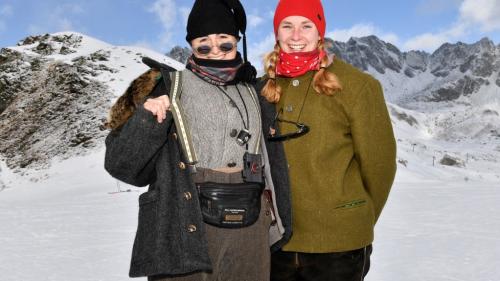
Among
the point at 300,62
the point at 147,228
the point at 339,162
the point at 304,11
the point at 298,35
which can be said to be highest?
the point at 304,11

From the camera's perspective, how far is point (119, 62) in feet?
140

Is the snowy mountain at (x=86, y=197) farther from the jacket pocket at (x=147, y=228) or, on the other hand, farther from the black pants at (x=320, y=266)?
the jacket pocket at (x=147, y=228)

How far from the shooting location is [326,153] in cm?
304

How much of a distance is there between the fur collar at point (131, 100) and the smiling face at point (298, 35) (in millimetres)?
944

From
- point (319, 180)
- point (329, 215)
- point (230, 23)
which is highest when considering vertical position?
point (230, 23)

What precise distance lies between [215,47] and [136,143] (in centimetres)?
84

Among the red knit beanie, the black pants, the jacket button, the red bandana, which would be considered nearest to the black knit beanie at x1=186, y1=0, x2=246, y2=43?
the red knit beanie

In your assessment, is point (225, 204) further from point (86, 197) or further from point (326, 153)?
point (86, 197)

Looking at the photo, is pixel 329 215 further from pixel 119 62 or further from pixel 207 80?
pixel 119 62

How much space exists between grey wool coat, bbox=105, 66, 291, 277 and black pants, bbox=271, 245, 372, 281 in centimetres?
70

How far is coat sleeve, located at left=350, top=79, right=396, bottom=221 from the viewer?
3.03m

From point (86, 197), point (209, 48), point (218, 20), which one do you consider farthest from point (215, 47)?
point (86, 197)

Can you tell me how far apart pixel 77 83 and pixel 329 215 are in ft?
129

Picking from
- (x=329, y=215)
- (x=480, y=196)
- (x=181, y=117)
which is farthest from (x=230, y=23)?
(x=480, y=196)
